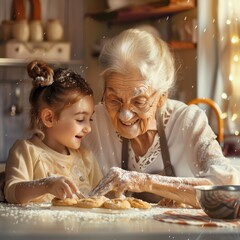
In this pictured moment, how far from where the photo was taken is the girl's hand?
3.59ft

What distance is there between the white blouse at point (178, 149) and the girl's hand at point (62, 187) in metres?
0.12

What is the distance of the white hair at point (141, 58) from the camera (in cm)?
118

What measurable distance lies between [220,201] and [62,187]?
23 cm

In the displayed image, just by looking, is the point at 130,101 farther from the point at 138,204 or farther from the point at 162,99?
the point at 138,204

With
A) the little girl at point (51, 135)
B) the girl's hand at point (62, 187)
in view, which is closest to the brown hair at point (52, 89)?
the little girl at point (51, 135)

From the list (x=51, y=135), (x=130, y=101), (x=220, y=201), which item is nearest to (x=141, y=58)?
(x=130, y=101)

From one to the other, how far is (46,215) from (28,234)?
0.39ft

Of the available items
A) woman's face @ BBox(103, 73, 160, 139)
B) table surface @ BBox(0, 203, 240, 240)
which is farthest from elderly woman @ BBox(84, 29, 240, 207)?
table surface @ BBox(0, 203, 240, 240)

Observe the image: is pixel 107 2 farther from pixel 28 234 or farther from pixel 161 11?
pixel 28 234

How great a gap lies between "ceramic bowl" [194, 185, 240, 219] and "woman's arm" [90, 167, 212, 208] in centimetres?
15

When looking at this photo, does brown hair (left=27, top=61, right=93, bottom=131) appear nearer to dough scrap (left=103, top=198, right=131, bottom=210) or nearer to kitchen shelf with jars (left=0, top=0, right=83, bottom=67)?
kitchen shelf with jars (left=0, top=0, right=83, bottom=67)

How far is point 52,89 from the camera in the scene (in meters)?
1.16

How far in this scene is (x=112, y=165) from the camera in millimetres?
1225

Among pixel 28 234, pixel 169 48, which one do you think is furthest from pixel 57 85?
pixel 28 234
